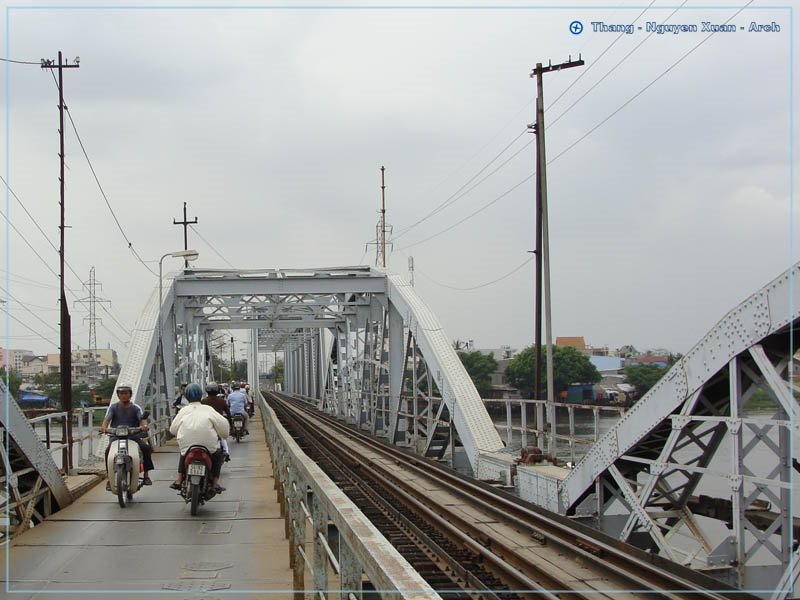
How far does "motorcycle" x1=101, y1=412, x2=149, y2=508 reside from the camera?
1007 cm

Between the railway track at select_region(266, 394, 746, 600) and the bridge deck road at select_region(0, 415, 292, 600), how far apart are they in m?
1.51

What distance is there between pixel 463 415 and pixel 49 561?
10.5m

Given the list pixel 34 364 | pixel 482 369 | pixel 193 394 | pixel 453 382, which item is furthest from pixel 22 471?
pixel 34 364

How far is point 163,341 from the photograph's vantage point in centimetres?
2433

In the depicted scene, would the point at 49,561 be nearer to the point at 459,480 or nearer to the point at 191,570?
the point at 191,570

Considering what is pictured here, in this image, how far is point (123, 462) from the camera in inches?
397

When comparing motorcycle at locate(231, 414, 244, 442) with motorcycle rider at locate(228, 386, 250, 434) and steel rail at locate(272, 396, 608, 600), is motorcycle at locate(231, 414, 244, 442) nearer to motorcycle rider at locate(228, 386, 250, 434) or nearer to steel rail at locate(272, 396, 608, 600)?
motorcycle rider at locate(228, 386, 250, 434)

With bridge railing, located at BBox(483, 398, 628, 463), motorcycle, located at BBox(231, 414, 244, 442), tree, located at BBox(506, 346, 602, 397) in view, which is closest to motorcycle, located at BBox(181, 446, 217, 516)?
bridge railing, located at BBox(483, 398, 628, 463)

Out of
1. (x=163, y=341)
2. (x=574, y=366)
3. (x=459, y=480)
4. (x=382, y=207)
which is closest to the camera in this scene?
(x=459, y=480)

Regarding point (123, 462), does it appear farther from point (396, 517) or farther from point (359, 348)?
point (359, 348)

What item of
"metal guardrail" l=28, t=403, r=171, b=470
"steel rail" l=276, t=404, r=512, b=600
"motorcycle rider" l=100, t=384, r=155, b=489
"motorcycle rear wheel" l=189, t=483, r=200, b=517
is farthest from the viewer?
"metal guardrail" l=28, t=403, r=171, b=470

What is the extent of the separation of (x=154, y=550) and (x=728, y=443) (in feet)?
16.6

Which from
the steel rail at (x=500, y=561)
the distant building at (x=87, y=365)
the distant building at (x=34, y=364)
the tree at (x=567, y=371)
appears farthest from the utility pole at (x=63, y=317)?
the distant building at (x=34, y=364)

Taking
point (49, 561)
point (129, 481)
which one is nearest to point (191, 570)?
point (49, 561)
